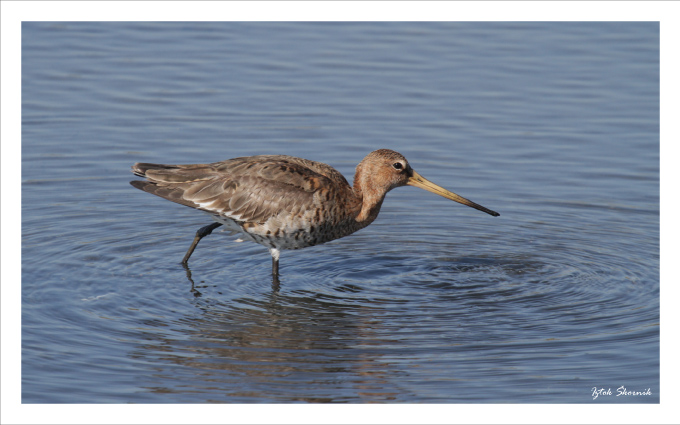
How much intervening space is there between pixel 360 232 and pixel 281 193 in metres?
2.26

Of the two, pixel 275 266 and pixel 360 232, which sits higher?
pixel 360 232

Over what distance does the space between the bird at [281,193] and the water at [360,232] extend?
0.60m

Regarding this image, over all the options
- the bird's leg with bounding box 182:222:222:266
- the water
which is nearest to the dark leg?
the water

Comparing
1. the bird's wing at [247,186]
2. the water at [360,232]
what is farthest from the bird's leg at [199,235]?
Answer: the bird's wing at [247,186]

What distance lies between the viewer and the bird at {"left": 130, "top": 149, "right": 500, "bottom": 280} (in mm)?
10266

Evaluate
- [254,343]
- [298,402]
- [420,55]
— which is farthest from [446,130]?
[298,402]

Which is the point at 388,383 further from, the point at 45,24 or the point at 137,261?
the point at 45,24

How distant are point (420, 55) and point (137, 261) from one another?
27.9 ft

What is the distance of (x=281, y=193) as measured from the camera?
10266 millimetres

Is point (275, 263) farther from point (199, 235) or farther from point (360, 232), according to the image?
point (360, 232)

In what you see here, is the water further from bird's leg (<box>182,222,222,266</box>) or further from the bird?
the bird

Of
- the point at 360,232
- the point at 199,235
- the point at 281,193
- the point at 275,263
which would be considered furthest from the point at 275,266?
the point at 360,232

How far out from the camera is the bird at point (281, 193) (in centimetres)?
1027

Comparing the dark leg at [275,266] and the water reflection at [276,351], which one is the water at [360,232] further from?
the dark leg at [275,266]
